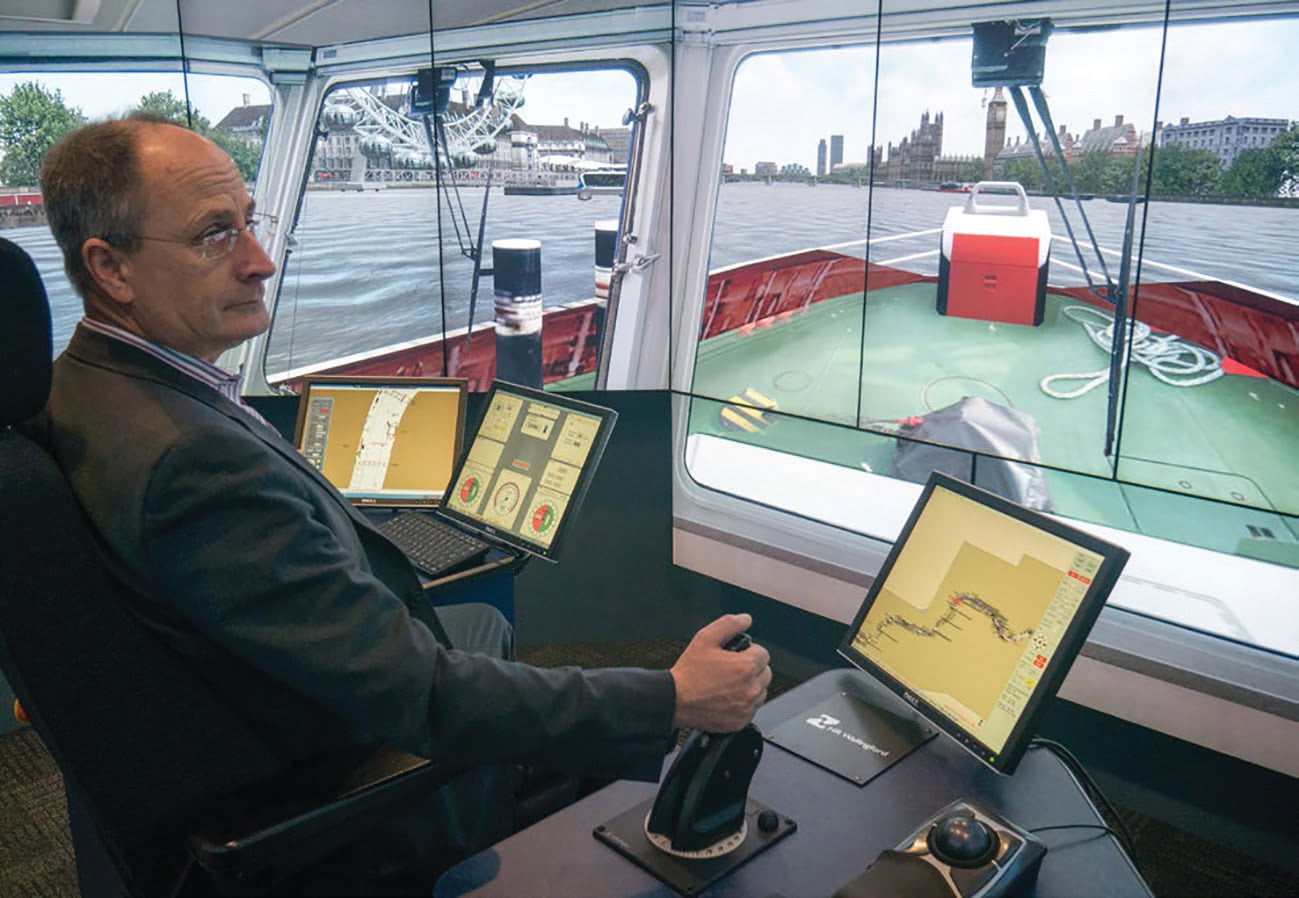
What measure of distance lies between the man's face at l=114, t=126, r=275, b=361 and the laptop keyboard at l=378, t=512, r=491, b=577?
863 millimetres

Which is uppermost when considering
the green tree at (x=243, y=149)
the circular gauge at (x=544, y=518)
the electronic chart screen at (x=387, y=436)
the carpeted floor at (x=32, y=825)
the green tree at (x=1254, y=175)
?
the green tree at (x=243, y=149)

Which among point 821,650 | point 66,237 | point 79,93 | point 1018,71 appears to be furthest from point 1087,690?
point 79,93

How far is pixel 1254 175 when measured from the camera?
2.35m

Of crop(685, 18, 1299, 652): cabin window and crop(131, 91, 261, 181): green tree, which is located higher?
crop(131, 91, 261, 181): green tree

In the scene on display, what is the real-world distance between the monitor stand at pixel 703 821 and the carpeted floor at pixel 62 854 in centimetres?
139

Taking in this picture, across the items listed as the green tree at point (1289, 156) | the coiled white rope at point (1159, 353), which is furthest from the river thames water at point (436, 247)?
the green tree at point (1289, 156)

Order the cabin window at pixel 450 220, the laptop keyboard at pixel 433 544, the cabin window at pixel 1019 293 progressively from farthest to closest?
the cabin window at pixel 450 220 → the cabin window at pixel 1019 293 → the laptop keyboard at pixel 433 544

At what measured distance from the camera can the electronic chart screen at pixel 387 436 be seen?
8.26 ft

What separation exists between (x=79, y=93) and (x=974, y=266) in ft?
9.21

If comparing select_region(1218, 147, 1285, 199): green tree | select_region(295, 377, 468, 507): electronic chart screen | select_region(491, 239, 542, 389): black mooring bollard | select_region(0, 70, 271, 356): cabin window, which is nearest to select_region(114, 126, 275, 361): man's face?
select_region(295, 377, 468, 507): electronic chart screen

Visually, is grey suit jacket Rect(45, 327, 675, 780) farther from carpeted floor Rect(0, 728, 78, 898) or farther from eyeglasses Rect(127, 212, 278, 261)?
carpeted floor Rect(0, 728, 78, 898)

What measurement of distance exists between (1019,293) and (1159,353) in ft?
1.52

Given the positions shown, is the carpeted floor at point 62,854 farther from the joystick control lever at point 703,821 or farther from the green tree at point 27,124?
the green tree at point 27,124

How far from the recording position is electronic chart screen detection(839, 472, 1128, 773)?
124 centimetres
